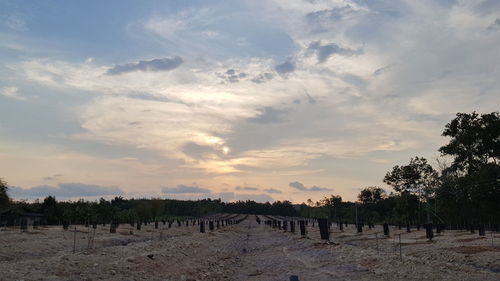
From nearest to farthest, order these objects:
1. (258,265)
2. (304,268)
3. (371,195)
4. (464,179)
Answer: (304,268) < (258,265) < (464,179) < (371,195)

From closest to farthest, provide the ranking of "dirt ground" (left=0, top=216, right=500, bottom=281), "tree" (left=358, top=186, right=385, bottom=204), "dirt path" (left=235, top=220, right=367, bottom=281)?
"dirt ground" (left=0, top=216, right=500, bottom=281) → "dirt path" (left=235, top=220, right=367, bottom=281) → "tree" (left=358, top=186, right=385, bottom=204)

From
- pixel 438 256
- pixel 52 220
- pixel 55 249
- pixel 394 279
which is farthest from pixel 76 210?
pixel 394 279

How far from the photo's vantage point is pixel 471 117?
203 feet

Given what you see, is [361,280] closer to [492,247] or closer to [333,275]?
[333,275]

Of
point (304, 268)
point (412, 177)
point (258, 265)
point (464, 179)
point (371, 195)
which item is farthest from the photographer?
point (371, 195)

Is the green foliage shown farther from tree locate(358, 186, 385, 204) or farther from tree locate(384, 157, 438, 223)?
tree locate(358, 186, 385, 204)

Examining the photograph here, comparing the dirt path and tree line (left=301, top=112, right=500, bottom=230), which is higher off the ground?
tree line (left=301, top=112, right=500, bottom=230)

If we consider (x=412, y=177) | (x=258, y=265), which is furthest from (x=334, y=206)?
(x=258, y=265)

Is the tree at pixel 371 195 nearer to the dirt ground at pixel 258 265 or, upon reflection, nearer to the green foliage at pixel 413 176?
the green foliage at pixel 413 176

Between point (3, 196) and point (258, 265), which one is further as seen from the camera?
point (3, 196)

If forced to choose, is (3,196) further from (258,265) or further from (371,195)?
(371,195)

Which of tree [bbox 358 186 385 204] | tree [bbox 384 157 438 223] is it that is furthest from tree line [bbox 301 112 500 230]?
tree [bbox 358 186 385 204]

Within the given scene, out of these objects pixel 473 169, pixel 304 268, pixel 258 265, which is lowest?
pixel 258 265

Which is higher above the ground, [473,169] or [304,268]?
[473,169]
